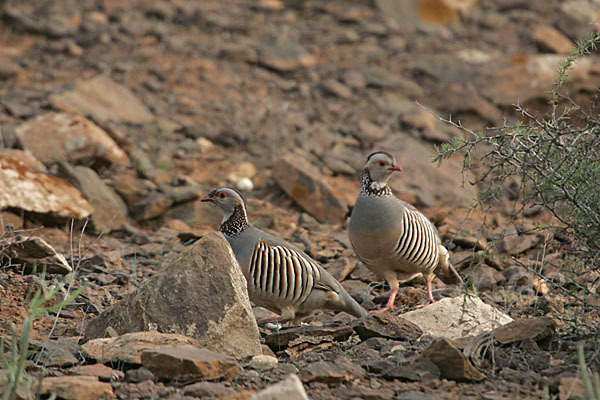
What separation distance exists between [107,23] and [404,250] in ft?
28.5

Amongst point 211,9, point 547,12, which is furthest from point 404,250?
point 547,12

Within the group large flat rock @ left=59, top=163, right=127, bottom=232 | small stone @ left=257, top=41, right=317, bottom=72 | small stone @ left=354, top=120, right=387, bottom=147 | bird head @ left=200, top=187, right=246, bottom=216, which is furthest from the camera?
small stone @ left=257, top=41, right=317, bottom=72

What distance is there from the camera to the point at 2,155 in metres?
7.54

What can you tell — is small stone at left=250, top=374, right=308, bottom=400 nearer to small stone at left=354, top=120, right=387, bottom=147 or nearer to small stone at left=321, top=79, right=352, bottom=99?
small stone at left=354, top=120, right=387, bottom=147

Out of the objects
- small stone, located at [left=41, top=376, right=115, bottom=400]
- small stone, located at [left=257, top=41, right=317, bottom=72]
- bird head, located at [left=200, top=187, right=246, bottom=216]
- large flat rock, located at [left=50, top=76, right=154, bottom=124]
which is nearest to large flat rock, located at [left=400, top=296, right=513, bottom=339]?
bird head, located at [left=200, top=187, right=246, bottom=216]

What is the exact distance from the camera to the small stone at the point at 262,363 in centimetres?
388

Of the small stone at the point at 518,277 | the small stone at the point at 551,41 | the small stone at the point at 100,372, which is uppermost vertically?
the small stone at the point at 551,41

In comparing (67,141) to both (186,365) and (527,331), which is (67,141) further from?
(527,331)

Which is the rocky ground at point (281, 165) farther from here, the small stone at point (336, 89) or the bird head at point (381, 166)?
the bird head at point (381, 166)

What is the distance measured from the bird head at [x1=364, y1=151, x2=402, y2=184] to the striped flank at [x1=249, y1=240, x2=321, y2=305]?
3.17 feet

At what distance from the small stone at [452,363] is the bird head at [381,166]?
2.31 m

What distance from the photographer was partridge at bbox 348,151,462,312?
5770 mm

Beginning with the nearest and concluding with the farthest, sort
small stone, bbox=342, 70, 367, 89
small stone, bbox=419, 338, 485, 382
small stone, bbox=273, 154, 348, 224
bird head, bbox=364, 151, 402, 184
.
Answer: small stone, bbox=419, 338, 485, 382 < bird head, bbox=364, 151, 402, 184 < small stone, bbox=273, 154, 348, 224 < small stone, bbox=342, 70, 367, 89

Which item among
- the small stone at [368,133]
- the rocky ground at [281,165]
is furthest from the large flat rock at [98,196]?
the small stone at [368,133]
